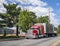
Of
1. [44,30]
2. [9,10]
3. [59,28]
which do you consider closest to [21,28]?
[9,10]

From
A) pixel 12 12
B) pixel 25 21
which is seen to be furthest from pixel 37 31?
pixel 12 12

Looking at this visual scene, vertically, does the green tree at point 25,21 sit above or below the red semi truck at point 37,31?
above

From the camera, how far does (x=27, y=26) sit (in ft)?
226

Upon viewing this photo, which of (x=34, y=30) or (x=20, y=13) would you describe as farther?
(x=20, y=13)

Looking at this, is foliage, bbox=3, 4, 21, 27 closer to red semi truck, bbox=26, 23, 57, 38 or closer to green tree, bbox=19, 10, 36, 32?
green tree, bbox=19, 10, 36, 32

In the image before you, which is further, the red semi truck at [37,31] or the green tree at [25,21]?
the green tree at [25,21]

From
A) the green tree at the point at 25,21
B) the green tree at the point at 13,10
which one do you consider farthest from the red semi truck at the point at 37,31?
the green tree at the point at 13,10

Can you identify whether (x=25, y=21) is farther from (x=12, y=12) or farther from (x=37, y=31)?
(x=37, y=31)

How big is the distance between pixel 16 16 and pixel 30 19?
4583mm

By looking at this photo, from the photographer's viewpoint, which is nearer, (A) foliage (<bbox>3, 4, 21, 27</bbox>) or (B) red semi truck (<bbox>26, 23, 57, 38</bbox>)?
(B) red semi truck (<bbox>26, 23, 57, 38</bbox>)

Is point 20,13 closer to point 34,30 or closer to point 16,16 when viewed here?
point 16,16

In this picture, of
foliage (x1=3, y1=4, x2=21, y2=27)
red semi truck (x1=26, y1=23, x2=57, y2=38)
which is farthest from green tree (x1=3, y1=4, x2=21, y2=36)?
red semi truck (x1=26, y1=23, x2=57, y2=38)

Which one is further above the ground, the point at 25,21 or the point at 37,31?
the point at 25,21

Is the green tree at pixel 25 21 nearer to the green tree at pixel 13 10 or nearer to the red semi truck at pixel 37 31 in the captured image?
the green tree at pixel 13 10
